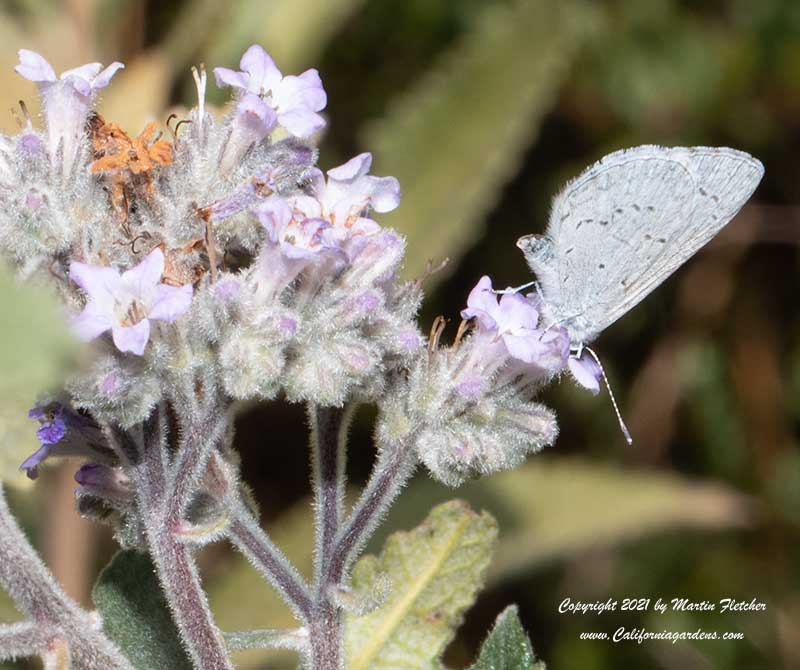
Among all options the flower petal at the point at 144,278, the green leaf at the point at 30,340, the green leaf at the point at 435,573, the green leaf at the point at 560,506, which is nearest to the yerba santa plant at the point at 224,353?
the flower petal at the point at 144,278

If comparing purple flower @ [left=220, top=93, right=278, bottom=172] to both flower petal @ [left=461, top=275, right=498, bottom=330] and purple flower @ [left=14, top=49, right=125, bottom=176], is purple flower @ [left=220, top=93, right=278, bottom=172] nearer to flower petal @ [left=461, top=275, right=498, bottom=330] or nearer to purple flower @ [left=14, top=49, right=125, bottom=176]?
purple flower @ [left=14, top=49, right=125, bottom=176]

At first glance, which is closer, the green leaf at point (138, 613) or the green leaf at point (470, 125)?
the green leaf at point (138, 613)

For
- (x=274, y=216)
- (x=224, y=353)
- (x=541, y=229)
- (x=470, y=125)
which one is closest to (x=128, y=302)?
(x=224, y=353)

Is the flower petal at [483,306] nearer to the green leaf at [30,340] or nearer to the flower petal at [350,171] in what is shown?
the flower petal at [350,171]

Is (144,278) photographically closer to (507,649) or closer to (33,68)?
(33,68)

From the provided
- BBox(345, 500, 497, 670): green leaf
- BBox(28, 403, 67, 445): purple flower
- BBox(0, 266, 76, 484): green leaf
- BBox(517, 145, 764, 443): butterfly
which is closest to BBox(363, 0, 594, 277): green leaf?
BBox(517, 145, 764, 443): butterfly

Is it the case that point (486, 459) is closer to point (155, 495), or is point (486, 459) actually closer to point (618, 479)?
point (155, 495)
